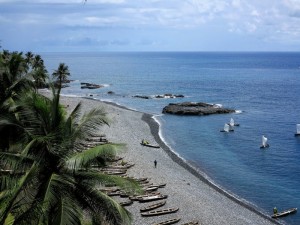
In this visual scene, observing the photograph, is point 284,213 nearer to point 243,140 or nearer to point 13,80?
point 13,80

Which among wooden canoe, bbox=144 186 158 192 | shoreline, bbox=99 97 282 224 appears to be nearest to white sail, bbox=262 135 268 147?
shoreline, bbox=99 97 282 224

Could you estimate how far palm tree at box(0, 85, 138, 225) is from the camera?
41.7 feet

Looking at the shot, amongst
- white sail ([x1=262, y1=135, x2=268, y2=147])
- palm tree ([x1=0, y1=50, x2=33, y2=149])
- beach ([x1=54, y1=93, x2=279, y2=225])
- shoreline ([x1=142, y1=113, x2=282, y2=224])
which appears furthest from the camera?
white sail ([x1=262, y1=135, x2=268, y2=147])

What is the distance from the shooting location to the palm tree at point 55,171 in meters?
12.7

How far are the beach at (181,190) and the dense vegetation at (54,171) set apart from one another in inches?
206

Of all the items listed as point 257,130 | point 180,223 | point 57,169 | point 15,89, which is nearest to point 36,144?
point 57,169

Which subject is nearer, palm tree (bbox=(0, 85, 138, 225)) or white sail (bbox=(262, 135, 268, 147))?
palm tree (bbox=(0, 85, 138, 225))

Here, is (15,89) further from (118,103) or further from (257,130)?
(118,103)

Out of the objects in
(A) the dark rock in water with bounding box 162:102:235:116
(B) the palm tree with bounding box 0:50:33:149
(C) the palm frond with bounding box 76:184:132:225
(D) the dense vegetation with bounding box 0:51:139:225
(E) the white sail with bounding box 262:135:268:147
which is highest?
(B) the palm tree with bounding box 0:50:33:149

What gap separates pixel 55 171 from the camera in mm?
13906

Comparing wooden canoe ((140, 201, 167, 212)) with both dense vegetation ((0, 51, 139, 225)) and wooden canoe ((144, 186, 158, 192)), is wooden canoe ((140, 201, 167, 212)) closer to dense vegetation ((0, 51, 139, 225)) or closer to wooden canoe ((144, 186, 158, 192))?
wooden canoe ((144, 186, 158, 192))

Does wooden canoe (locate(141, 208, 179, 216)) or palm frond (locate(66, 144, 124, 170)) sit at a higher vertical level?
palm frond (locate(66, 144, 124, 170))

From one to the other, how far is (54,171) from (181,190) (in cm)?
2716

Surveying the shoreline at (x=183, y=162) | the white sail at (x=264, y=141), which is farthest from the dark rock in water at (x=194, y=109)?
the white sail at (x=264, y=141)
